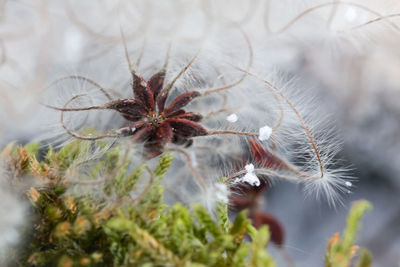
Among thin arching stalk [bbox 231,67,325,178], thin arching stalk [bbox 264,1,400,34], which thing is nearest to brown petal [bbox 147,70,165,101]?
thin arching stalk [bbox 231,67,325,178]

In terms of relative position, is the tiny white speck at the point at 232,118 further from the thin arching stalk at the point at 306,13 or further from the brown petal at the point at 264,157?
the thin arching stalk at the point at 306,13

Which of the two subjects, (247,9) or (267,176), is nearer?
(267,176)

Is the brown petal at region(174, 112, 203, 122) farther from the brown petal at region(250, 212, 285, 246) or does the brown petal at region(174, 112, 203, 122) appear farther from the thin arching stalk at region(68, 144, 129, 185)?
the brown petal at region(250, 212, 285, 246)

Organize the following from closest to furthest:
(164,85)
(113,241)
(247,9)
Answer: (113,241), (164,85), (247,9)

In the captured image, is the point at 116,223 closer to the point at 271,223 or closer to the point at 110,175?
the point at 110,175

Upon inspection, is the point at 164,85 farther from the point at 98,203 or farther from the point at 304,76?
the point at 304,76

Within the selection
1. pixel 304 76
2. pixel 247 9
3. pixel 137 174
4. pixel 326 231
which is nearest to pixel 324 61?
pixel 304 76

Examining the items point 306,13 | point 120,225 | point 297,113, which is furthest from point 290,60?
point 120,225
